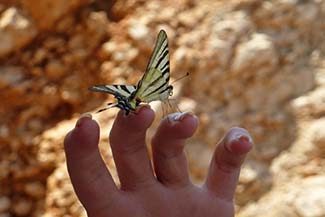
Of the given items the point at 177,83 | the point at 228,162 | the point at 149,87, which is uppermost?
the point at 149,87

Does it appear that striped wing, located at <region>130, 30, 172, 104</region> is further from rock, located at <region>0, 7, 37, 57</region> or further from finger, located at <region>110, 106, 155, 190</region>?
rock, located at <region>0, 7, 37, 57</region>

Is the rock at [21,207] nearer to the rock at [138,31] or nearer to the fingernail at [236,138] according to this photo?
the rock at [138,31]

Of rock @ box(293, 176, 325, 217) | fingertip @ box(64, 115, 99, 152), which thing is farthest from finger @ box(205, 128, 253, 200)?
rock @ box(293, 176, 325, 217)

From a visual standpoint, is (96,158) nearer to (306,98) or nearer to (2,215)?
(2,215)

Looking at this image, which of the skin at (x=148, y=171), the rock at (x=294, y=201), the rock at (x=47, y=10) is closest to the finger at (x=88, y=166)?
the skin at (x=148, y=171)

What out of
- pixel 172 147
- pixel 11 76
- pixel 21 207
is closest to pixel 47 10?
pixel 11 76

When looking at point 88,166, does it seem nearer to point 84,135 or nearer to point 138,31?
point 84,135
